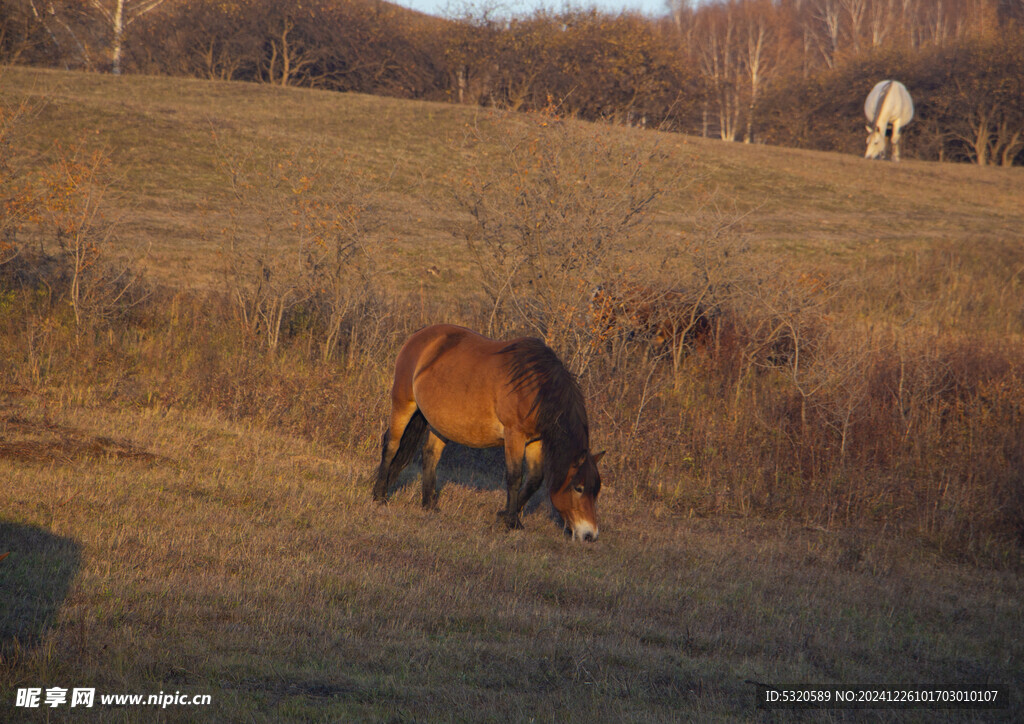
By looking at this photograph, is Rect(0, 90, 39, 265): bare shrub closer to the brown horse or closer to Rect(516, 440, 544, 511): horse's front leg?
the brown horse

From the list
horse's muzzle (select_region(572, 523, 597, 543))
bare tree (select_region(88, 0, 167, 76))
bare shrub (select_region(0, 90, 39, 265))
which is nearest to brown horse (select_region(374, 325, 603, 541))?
horse's muzzle (select_region(572, 523, 597, 543))

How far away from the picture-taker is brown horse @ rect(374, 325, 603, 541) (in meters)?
5.93

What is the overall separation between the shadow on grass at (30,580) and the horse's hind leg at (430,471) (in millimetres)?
2786

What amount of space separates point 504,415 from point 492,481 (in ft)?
7.77

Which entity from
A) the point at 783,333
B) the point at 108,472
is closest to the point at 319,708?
the point at 108,472

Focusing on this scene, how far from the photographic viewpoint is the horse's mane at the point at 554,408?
5875 mm

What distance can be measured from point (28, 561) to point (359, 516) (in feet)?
7.64

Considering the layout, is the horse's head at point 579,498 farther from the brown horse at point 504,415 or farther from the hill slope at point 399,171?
the hill slope at point 399,171

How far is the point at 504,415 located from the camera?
20.1 ft

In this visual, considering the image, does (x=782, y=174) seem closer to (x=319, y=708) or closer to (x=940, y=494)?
(x=940, y=494)

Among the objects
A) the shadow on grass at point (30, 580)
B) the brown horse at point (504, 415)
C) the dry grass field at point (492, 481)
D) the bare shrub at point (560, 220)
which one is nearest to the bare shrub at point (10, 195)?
the dry grass field at point (492, 481)

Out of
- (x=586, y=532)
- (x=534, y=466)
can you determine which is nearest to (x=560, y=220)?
(x=534, y=466)

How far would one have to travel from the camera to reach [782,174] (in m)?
34.9

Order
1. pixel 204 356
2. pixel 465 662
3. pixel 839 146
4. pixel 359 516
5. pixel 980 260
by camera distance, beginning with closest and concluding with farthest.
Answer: pixel 465 662, pixel 359 516, pixel 204 356, pixel 980 260, pixel 839 146
